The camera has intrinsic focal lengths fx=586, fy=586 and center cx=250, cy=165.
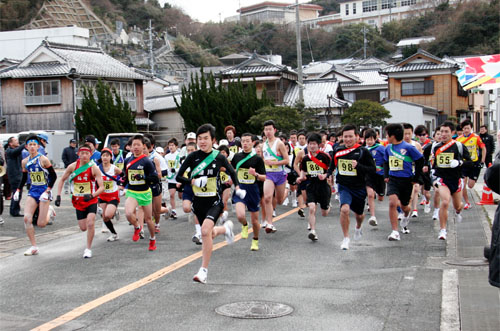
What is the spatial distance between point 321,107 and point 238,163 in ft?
108

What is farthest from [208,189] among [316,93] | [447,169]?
[316,93]

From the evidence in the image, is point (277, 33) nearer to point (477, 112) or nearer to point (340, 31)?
point (340, 31)

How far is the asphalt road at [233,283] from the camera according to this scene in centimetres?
590

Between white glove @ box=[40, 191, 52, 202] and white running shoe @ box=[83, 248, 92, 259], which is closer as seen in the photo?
white running shoe @ box=[83, 248, 92, 259]

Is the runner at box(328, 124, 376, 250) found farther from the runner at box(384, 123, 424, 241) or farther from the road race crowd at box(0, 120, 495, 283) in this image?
the runner at box(384, 123, 424, 241)

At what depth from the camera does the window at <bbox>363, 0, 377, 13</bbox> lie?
341 ft

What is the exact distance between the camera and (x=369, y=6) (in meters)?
104

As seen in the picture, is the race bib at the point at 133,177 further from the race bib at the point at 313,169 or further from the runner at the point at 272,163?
the race bib at the point at 313,169

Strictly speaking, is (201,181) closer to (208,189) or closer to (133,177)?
(208,189)

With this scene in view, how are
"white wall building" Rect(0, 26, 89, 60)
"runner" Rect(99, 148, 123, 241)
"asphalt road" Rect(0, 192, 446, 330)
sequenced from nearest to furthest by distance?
"asphalt road" Rect(0, 192, 446, 330), "runner" Rect(99, 148, 123, 241), "white wall building" Rect(0, 26, 89, 60)

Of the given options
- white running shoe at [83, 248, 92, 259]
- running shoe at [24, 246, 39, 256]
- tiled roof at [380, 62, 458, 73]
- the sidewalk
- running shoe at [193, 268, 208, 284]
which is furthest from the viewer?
tiled roof at [380, 62, 458, 73]

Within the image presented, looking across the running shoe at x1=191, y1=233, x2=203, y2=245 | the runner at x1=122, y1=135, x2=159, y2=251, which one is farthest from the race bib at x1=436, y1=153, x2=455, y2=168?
the runner at x1=122, y1=135, x2=159, y2=251

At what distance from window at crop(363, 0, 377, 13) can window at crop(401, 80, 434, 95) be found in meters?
62.6

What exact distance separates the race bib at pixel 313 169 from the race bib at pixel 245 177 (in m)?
1.21
